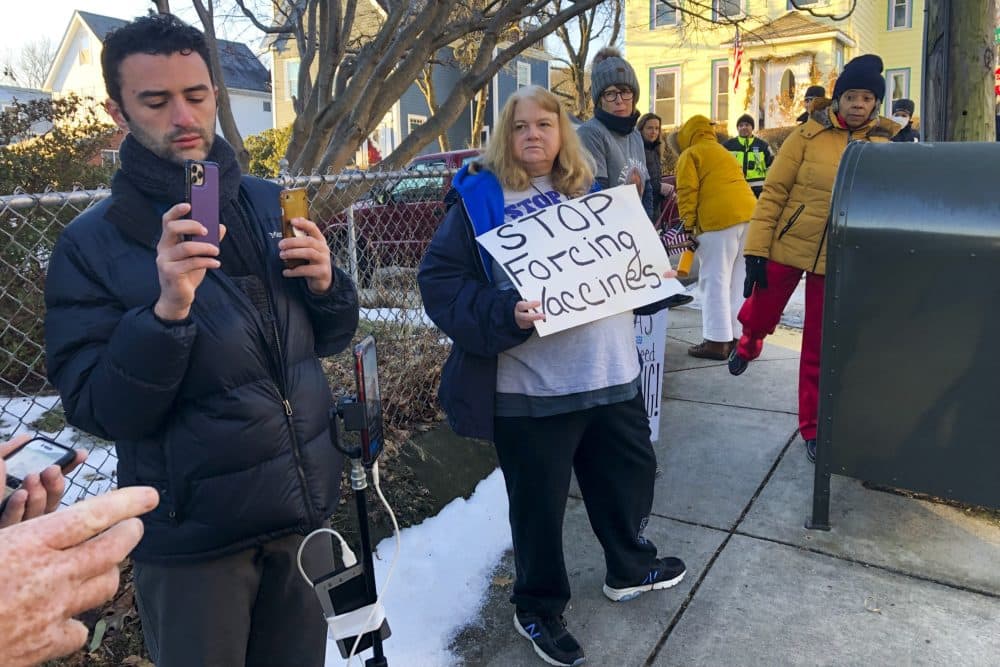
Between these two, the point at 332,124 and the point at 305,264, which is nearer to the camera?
the point at 305,264

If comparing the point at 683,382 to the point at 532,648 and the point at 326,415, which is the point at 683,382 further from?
the point at 326,415

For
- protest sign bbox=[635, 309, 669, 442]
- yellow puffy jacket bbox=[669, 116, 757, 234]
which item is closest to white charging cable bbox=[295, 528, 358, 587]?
protest sign bbox=[635, 309, 669, 442]

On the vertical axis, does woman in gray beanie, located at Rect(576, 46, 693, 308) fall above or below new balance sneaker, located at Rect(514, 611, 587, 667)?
above

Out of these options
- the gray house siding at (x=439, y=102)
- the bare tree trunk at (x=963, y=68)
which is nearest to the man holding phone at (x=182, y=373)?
the bare tree trunk at (x=963, y=68)

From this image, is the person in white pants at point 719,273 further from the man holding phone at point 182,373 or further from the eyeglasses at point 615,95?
the man holding phone at point 182,373

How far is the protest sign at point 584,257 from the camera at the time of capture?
2482mm

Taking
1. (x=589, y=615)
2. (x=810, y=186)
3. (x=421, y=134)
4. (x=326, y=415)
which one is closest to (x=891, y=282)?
(x=810, y=186)

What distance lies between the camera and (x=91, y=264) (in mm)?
1574

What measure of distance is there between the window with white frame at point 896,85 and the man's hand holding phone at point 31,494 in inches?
966

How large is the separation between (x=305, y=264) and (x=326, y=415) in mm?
373

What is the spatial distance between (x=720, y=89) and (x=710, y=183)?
58.9 feet

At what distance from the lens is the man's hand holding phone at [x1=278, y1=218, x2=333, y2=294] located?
1.65m

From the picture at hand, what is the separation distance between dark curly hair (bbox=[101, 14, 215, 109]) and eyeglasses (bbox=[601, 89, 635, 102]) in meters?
2.70

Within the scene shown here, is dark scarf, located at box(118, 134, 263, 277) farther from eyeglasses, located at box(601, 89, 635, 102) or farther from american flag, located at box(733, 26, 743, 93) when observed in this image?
american flag, located at box(733, 26, 743, 93)
